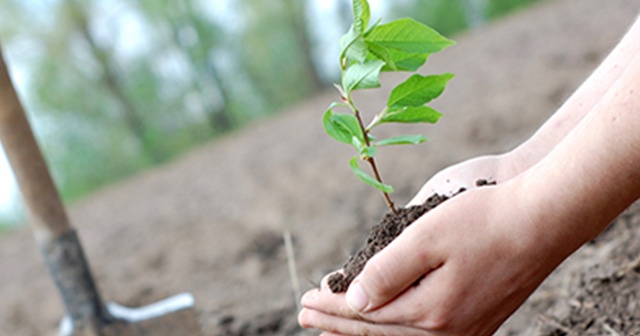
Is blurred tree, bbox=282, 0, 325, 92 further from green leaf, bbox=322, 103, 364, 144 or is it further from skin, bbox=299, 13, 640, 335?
skin, bbox=299, 13, 640, 335

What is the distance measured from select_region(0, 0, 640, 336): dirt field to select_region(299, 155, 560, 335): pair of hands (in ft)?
1.44

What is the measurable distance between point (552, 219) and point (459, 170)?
0.32 m

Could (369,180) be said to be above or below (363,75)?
below

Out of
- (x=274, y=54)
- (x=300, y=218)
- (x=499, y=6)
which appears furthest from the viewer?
(x=499, y=6)

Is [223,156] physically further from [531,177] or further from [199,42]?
[531,177]

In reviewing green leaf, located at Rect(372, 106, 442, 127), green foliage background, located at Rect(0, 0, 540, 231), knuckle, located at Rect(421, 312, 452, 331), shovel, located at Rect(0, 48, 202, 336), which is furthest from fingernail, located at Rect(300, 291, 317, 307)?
green foliage background, located at Rect(0, 0, 540, 231)

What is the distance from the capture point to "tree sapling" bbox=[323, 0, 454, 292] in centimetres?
92

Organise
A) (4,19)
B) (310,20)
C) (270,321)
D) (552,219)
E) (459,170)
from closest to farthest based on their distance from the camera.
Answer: (552,219) < (459,170) < (270,321) < (4,19) < (310,20)

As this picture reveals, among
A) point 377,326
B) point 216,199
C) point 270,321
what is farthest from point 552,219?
point 216,199

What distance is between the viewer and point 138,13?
9023 millimetres

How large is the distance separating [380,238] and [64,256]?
1.35 meters

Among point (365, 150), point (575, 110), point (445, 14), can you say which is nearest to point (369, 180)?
point (365, 150)

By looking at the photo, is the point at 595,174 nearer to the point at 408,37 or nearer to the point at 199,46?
the point at 408,37

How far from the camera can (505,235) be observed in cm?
80
